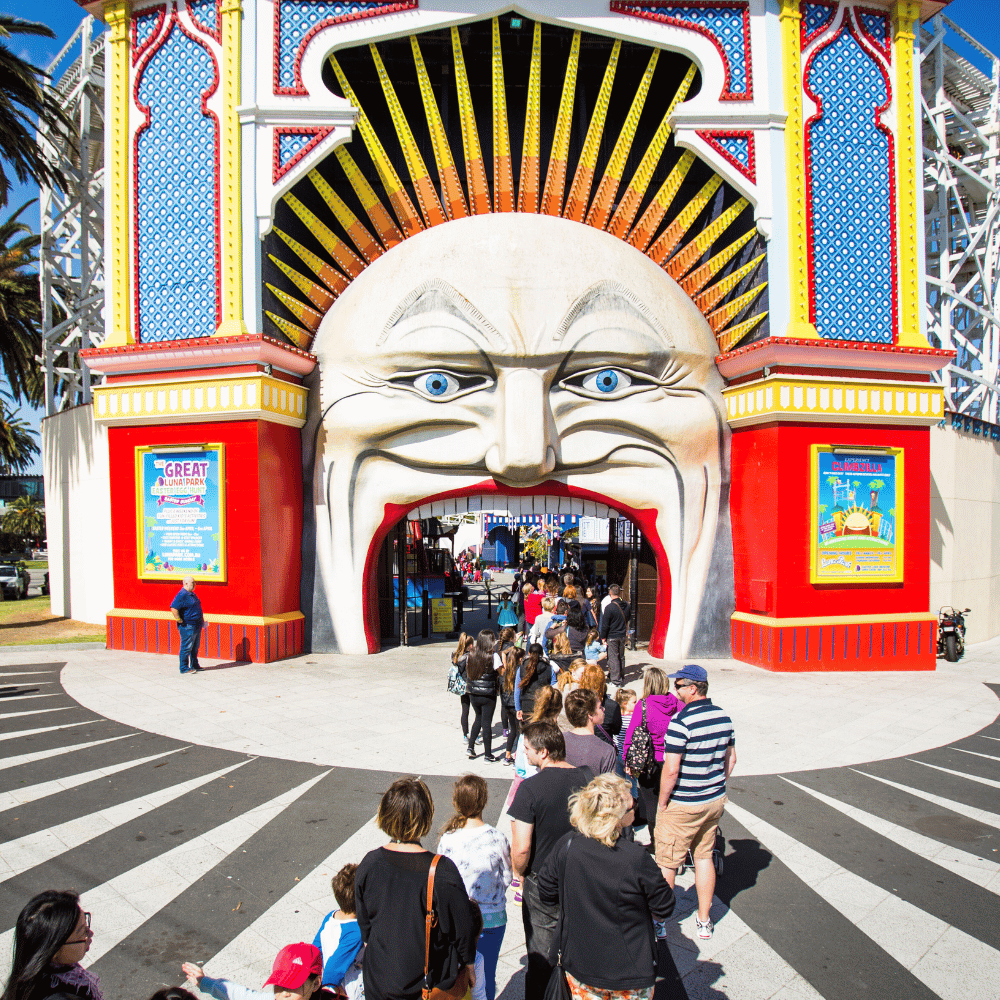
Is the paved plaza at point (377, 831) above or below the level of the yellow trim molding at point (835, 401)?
below

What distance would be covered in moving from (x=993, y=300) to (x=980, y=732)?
14.1 metres

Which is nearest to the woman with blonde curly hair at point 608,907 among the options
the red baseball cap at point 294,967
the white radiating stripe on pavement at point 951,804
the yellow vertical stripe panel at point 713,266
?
the red baseball cap at point 294,967

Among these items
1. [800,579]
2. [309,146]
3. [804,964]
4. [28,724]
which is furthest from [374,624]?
[804,964]

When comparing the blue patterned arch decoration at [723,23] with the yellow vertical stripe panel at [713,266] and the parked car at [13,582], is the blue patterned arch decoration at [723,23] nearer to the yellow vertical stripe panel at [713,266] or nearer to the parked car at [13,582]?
the yellow vertical stripe panel at [713,266]

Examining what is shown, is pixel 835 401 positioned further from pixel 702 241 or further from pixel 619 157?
pixel 619 157

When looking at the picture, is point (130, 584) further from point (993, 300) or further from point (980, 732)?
point (993, 300)

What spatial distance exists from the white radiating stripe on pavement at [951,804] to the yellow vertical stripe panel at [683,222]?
9.30 meters

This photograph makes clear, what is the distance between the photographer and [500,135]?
41.7ft

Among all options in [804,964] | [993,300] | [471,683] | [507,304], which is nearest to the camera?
[804,964]

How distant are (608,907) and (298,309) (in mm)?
11959

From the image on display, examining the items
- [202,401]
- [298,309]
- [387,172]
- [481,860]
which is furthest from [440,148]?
[481,860]

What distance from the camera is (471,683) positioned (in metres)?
7.27

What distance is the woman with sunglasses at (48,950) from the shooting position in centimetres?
221

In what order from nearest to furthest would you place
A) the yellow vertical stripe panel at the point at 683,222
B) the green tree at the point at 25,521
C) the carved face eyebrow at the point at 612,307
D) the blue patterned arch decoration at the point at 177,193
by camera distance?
the carved face eyebrow at the point at 612,307
the blue patterned arch decoration at the point at 177,193
the yellow vertical stripe panel at the point at 683,222
the green tree at the point at 25,521
